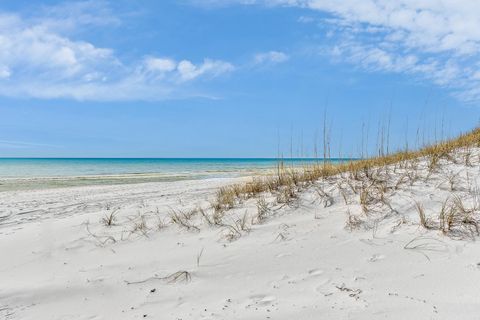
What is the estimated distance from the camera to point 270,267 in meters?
3.28

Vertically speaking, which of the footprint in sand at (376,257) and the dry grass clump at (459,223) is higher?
the dry grass clump at (459,223)

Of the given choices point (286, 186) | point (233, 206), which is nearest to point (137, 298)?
point (233, 206)

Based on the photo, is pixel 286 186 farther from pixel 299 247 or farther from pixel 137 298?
pixel 137 298

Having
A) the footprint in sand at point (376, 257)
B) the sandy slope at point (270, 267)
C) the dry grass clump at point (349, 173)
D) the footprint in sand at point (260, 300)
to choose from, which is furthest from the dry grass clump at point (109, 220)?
the footprint in sand at point (376, 257)

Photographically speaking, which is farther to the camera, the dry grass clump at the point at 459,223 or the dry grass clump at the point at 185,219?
the dry grass clump at the point at 185,219

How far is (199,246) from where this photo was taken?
13.0ft

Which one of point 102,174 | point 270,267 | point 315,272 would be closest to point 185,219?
point 270,267

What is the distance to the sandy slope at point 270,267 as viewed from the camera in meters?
2.67

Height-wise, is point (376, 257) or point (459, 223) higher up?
point (459, 223)

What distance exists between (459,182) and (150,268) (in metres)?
3.49

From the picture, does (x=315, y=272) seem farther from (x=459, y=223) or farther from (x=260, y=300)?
(x=459, y=223)

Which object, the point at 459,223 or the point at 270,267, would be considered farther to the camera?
the point at 459,223

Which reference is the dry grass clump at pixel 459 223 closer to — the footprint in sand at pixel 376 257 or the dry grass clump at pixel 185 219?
the footprint in sand at pixel 376 257

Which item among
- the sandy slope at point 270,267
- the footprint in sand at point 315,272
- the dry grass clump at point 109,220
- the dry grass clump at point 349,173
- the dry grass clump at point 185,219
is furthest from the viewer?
the dry grass clump at point 109,220
